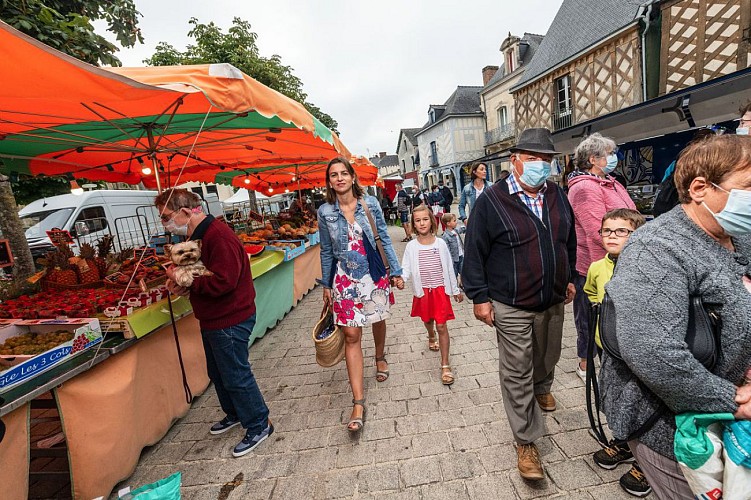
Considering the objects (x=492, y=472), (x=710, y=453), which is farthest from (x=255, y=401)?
(x=710, y=453)

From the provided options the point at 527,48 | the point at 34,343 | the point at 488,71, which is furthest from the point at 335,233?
the point at 488,71

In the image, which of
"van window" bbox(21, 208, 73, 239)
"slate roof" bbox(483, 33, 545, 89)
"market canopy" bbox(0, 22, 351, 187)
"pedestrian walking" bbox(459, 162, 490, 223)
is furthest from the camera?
"slate roof" bbox(483, 33, 545, 89)

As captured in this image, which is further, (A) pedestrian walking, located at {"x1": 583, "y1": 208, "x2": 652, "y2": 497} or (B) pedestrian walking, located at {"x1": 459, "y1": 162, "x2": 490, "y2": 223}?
(B) pedestrian walking, located at {"x1": 459, "y1": 162, "x2": 490, "y2": 223}

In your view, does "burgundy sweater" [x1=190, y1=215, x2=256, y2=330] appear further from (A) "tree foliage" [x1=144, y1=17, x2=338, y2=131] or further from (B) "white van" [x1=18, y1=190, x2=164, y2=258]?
(A) "tree foliage" [x1=144, y1=17, x2=338, y2=131]

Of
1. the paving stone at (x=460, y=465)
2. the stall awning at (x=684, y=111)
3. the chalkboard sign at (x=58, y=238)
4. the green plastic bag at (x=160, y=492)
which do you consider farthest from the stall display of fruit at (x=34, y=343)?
the stall awning at (x=684, y=111)

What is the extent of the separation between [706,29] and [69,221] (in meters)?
18.9

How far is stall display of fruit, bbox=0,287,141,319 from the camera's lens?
2.77 m

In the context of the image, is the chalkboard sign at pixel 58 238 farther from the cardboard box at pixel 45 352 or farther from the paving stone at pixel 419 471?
the paving stone at pixel 419 471

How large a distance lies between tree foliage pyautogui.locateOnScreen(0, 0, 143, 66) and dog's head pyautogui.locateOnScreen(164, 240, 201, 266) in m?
4.53

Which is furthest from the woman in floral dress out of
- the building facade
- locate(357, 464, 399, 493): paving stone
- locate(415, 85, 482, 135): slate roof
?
locate(415, 85, 482, 135): slate roof

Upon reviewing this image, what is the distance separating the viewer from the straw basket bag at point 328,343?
2.91 metres

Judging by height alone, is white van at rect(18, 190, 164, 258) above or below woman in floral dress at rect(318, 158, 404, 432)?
above

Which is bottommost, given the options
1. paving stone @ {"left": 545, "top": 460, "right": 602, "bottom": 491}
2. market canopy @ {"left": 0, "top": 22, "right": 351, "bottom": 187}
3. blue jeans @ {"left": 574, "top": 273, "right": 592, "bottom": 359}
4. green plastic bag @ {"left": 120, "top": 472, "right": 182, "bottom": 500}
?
paving stone @ {"left": 545, "top": 460, "right": 602, "bottom": 491}

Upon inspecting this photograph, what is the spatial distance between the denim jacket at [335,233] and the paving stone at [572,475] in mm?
1925
